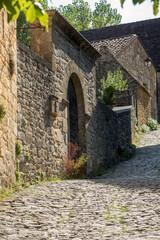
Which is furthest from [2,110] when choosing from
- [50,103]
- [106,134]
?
[106,134]

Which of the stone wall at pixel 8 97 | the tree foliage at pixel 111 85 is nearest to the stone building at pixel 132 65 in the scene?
the tree foliage at pixel 111 85

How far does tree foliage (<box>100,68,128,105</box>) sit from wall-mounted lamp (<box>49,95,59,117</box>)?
7855 mm

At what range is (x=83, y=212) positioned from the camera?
5480mm

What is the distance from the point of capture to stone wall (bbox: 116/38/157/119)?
808 inches

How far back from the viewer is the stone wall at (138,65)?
20.5 m

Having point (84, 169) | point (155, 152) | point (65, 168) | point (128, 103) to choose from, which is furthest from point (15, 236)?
point (128, 103)

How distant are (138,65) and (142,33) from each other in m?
8.19

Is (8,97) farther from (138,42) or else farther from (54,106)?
(138,42)

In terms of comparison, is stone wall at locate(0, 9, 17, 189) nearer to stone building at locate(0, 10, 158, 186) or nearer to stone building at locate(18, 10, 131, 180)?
stone building at locate(0, 10, 158, 186)

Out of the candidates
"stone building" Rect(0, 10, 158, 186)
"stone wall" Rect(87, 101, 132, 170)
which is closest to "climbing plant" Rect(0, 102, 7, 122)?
"stone building" Rect(0, 10, 158, 186)

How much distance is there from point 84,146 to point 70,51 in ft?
8.47

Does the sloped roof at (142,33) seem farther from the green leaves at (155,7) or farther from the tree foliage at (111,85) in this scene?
the green leaves at (155,7)

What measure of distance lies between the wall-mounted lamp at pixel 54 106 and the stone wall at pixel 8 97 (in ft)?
5.79

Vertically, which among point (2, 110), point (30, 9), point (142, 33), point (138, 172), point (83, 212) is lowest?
point (83, 212)
